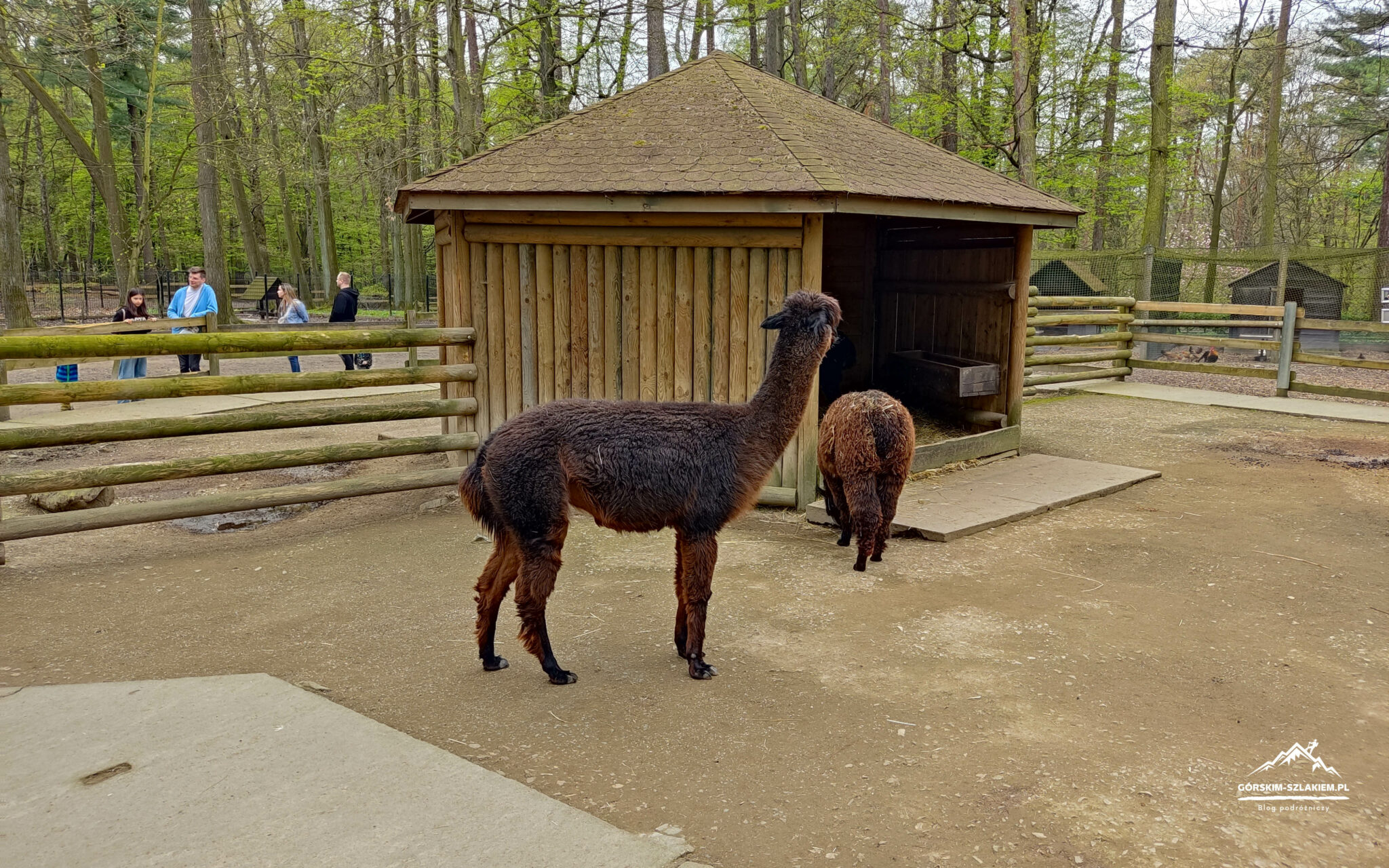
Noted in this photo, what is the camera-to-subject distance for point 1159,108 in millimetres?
18344

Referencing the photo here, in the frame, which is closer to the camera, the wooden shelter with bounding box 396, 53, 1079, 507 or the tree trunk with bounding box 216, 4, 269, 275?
the wooden shelter with bounding box 396, 53, 1079, 507

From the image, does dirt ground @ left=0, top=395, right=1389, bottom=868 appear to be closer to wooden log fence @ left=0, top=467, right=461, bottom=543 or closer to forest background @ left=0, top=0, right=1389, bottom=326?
wooden log fence @ left=0, top=467, right=461, bottom=543

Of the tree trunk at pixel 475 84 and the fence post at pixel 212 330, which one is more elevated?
the tree trunk at pixel 475 84

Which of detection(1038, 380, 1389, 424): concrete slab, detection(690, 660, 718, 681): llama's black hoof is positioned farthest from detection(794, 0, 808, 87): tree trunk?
detection(690, 660, 718, 681): llama's black hoof

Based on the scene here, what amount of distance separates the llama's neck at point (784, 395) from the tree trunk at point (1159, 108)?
16.4m

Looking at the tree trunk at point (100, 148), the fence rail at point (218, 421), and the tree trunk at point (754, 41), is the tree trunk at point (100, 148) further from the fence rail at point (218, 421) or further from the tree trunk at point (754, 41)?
the fence rail at point (218, 421)

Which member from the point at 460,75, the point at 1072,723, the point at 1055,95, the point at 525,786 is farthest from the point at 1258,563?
the point at 1055,95

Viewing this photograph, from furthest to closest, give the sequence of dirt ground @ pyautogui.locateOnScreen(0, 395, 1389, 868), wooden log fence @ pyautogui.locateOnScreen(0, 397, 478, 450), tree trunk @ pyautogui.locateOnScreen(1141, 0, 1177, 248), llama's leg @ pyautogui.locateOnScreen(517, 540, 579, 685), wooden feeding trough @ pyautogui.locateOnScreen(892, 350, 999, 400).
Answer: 1. tree trunk @ pyautogui.locateOnScreen(1141, 0, 1177, 248)
2. wooden feeding trough @ pyautogui.locateOnScreen(892, 350, 999, 400)
3. wooden log fence @ pyautogui.locateOnScreen(0, 397, 478, 450)
4. llama's leg @ pyautogui.locateOnScreen(517, 540, 579, 685)
5. dirt ground @ pyautogui.locateOnScreen(0, 395, 1389, 868)

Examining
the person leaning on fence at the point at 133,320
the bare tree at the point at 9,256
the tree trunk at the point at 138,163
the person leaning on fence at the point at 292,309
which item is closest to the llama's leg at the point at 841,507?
the person leaning on fence at the point at 133,320

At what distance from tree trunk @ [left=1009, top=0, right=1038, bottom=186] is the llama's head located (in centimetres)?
1443

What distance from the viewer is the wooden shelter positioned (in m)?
7.32

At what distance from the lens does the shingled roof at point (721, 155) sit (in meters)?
7.24

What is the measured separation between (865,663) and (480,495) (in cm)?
208

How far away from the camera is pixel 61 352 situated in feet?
21.4
